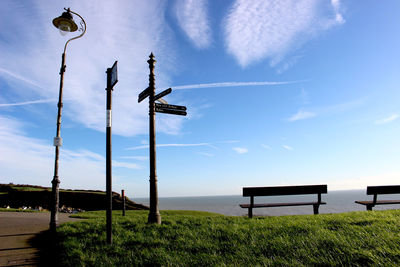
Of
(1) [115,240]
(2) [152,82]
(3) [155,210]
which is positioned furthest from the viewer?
(2) [152,82]

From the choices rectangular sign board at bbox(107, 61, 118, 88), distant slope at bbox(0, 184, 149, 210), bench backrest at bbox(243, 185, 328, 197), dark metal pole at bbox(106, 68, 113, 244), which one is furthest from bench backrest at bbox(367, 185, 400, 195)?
distant slope at bbox(0, 184, 149, 210)

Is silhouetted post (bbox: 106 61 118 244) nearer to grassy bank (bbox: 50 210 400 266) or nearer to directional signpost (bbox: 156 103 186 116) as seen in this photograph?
grassy bank (bbox: 50 210 400 266)

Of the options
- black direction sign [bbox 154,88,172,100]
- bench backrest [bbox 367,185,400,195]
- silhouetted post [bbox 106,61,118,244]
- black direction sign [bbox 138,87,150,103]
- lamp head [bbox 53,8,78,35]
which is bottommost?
bench backrest [bbox 367,185,400,195]

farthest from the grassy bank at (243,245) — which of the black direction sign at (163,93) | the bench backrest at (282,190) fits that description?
→ the black direction sign at (163,93)

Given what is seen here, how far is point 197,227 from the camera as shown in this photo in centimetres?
673

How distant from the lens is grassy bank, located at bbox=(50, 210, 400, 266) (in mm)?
3979

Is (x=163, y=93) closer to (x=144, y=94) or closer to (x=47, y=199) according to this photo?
(x=144, y=94)

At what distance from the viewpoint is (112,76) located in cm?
644

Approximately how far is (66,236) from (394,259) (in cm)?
676

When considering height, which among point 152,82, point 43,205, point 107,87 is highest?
point 152,82

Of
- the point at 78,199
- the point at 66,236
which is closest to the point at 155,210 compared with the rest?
the point at 66,236

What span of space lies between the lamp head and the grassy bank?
5949 millimetres

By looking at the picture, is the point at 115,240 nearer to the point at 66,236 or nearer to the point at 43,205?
the point at 66,236

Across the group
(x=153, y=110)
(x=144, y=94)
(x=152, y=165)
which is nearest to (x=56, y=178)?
(x=152, y=165)
